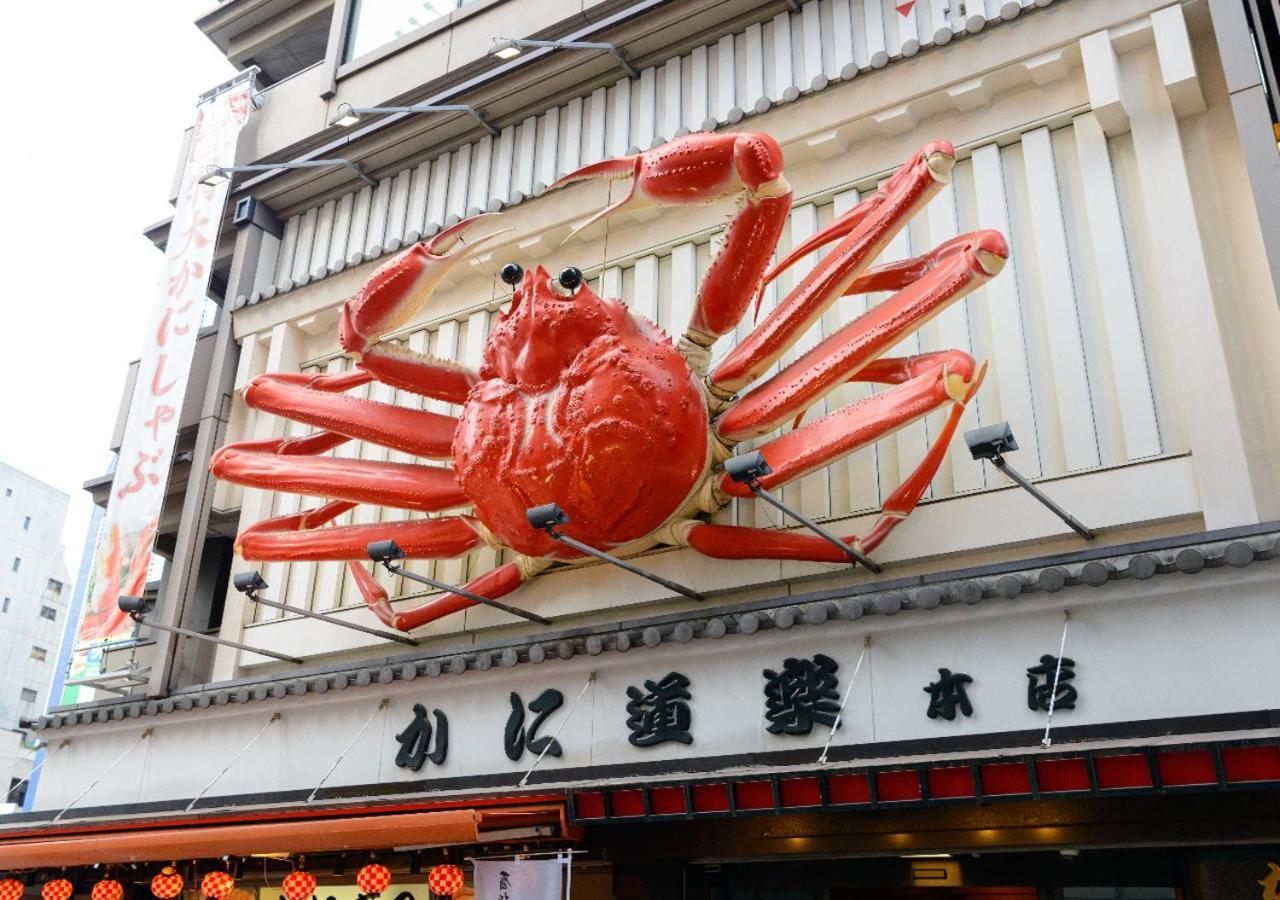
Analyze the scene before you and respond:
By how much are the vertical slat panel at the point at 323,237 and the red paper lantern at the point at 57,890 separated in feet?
20.0

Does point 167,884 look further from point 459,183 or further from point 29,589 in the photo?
point 29,589

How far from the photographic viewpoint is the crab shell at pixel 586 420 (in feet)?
23.0

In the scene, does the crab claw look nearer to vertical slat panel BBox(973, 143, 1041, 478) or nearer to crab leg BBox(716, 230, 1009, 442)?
crab leg BBox(716, 230, 1009, 442)

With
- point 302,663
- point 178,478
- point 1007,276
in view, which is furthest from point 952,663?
point 178,478

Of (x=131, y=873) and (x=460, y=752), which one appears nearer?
(x=460, y=752)

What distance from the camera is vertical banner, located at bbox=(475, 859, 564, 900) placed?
6152 mm

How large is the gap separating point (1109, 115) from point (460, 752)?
6136 millimetres

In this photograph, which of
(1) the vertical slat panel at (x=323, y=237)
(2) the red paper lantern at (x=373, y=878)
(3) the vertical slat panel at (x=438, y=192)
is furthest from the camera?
(1) the vertical slat panel at (x=323, y=237)

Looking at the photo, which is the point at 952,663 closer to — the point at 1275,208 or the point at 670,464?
the point at 670,464

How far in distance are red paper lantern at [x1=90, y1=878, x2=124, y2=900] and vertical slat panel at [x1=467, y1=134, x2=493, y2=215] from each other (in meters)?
6.34

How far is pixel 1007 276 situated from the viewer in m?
7.33

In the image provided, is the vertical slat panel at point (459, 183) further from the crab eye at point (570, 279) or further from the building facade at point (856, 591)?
the crab eye at point (570, 279)

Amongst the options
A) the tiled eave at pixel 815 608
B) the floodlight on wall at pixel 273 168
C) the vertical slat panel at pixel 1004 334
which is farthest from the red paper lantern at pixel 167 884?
the floodlight on wall at pixel 273 168

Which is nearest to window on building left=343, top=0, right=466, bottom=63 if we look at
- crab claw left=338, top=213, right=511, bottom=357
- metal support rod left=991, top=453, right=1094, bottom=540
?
crab claw left=338, top=213, right=511, bottom=357
